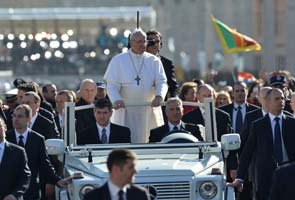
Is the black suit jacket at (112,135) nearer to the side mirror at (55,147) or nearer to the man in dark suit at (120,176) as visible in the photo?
the side mirror at (55,147)

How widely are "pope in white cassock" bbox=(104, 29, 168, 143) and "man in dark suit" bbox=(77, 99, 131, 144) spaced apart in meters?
0.71

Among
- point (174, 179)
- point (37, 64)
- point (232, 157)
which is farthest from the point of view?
point (37, 64)

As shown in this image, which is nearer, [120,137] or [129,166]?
[129,166]

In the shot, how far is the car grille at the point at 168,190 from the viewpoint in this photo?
58.5 feet

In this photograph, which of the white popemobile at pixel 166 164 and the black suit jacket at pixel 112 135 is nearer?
the white popemobile at pixel 166 164

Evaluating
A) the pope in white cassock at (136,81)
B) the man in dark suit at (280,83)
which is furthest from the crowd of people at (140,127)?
the man in dark suit at (280,83)

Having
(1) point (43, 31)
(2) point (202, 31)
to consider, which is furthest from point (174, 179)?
(2) point (202, 31)

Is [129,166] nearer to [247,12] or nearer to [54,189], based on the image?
[54,189]

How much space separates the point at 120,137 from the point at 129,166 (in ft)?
16.5

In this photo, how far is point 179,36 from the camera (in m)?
119

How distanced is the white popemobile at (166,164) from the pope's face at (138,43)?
125 cm

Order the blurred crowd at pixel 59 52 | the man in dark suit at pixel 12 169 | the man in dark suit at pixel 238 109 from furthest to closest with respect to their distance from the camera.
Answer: the blurred crowd at pixel 59 52 → the man in dark suit at pixel 238 109 → the man in dark suit at pixel 12 169

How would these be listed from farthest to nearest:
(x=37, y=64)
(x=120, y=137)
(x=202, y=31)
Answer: (x=202, y=31) < (x=37, y=64) < (x=120, y=137)

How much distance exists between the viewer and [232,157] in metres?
21.1
